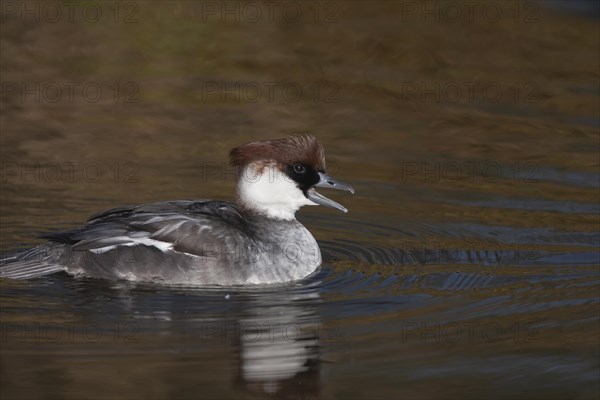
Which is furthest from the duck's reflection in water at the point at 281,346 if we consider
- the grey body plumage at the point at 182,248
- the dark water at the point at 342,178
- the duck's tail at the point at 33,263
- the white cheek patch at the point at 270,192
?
the duck's tail at the point at 33,263

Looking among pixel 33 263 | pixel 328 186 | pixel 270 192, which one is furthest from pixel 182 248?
pixel 328 186

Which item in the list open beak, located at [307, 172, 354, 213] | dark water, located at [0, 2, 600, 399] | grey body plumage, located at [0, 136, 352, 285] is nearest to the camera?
dark water, located at [0, 2, 600, 399]

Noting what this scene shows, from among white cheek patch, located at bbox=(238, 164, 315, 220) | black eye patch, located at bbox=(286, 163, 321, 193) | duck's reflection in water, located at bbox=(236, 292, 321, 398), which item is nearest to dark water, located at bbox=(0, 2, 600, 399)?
duck's reflection in water, located at bbox=(236, 292, 321, 398)

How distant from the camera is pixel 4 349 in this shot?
10156 mm

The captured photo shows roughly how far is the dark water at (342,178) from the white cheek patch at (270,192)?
771 millimetres

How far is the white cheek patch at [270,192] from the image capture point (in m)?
12.7

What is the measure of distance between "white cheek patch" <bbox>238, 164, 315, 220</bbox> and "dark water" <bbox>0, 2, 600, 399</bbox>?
77 cm

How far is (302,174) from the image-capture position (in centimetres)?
1264

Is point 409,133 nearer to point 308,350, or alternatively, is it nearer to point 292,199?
point 292,199

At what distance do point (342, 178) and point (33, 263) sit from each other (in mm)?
4471

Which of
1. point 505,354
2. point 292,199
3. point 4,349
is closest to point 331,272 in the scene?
point 292,199

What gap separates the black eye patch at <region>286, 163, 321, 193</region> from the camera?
12625 mm

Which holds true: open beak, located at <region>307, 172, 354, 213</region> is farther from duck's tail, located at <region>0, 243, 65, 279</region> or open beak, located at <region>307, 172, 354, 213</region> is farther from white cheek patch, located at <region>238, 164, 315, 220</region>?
duck's tail, located at <region>0, 243, 65, 279</region>

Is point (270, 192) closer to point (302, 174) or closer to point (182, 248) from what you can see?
point (302, 174)
